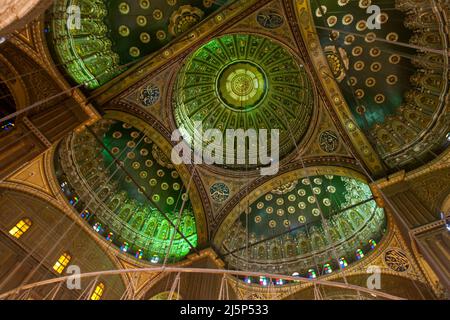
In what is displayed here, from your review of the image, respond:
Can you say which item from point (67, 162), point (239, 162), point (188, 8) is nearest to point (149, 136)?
point (67, 162)

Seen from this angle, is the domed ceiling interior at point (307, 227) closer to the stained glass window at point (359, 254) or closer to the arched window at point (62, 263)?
the stained glass window at point (359, 254)

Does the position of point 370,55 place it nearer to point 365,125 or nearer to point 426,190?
point 365,125

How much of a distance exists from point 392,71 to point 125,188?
490 inches

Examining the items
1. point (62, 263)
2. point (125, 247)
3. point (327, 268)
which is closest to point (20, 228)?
point (62, 263)

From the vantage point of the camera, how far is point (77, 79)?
9445 millimetres

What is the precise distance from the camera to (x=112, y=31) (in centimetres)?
1057

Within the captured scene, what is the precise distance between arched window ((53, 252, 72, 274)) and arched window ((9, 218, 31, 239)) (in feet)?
5.22

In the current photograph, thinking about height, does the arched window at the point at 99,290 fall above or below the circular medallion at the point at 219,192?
below

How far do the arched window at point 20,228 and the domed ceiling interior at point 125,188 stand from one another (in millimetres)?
1646

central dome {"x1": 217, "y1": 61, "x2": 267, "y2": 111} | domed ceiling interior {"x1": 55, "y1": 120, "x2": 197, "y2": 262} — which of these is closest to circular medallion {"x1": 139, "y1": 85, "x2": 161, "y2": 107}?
domed ceiling interior {"x1": 55, "y1": 120, "x2": 197, "y2": 262}

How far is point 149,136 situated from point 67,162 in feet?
11.6

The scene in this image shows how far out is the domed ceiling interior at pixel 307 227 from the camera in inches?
484

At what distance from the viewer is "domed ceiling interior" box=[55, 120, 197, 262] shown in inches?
463

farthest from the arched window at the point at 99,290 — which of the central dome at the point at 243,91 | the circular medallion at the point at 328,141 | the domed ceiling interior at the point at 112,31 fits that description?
the circular medallion at the point at 328,141
